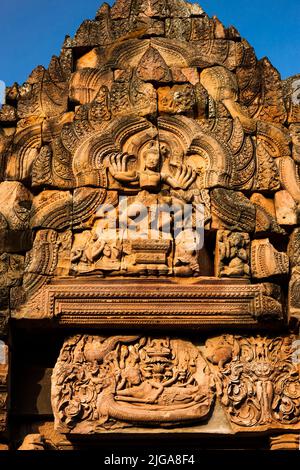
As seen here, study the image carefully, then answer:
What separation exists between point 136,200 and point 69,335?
4.02 ft

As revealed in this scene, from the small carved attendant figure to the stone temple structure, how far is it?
0.04 feet

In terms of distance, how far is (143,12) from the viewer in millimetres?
7973

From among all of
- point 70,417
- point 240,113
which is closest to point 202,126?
point 240,113

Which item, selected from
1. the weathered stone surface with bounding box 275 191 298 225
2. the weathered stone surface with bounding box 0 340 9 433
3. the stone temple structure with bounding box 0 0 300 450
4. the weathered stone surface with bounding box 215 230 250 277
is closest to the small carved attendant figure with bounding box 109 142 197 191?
the stone temple structure with bounding box 0 0 300 450

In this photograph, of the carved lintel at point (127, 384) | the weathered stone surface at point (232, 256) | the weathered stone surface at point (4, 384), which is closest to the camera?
the weathered stone surface at point (4, 384)

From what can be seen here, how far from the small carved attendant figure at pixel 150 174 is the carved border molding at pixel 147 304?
2.77 ft

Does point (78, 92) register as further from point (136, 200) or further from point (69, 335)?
point (69, 335)

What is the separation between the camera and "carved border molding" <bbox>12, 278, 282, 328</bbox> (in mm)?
6914

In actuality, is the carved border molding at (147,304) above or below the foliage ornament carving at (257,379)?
above

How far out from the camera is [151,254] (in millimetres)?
7051

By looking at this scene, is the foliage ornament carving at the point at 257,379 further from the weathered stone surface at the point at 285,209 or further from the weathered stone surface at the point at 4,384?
the weathered stone surface at the point at 4,384

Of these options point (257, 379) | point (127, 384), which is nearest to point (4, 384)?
point (127, 384)

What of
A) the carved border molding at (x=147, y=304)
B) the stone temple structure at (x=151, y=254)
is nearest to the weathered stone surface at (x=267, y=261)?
the stone temple structure at (x=151, y=254)

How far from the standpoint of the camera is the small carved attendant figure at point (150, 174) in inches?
286
